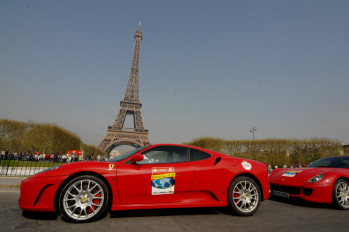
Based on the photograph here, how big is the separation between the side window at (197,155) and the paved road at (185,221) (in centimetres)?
93

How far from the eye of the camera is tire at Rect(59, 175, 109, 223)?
3.15 metres

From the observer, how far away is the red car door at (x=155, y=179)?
11.0ft

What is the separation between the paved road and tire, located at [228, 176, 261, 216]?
0.49 feet

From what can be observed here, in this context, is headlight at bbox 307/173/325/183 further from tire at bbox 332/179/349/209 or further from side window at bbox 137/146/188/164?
side window at bbox 137/146/188/164

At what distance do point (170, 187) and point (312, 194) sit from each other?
10.2ft

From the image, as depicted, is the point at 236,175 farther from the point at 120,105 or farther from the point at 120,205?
the point at 120,105

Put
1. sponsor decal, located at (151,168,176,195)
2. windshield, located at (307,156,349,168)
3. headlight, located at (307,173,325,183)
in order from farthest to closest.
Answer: windshield, located at (307,156,349,168) → headlight, located at (307,173,325,183) → sponsor decal, located at (151,168,176,195)

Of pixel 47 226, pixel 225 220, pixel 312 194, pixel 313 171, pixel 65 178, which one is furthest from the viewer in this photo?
pixel 313 171

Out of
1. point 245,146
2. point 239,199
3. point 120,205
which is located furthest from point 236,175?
point 245,146

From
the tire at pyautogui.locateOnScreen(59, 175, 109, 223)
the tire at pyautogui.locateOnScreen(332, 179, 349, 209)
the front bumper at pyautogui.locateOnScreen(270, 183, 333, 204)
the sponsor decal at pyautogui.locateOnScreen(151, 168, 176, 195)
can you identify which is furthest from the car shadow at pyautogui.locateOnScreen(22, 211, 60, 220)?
the tire at pyautogui.locateOnScreen(332, 179, 349, 209)

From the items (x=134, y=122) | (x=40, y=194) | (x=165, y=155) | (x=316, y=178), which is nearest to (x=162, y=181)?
(x=165, y=155)

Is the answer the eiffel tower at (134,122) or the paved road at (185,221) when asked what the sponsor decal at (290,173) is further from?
the eiffel tower at (134,122)

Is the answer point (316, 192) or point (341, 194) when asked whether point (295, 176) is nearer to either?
point (316, 192)

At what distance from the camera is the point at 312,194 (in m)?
4.58
